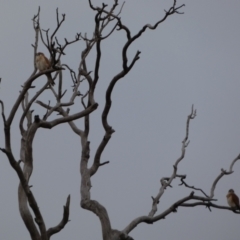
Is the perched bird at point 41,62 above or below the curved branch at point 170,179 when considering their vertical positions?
above

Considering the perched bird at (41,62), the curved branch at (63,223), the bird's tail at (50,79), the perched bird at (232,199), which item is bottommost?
the curved branch at (63,223)

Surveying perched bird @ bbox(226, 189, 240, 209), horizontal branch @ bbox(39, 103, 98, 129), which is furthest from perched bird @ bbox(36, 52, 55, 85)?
perched bird @ bbox(226, 189, 240, 209)

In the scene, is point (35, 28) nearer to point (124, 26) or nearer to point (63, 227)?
point (124, 26)

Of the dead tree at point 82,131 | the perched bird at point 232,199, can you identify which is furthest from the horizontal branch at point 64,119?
the perched bird at point 232,199

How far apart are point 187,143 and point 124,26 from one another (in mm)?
3183

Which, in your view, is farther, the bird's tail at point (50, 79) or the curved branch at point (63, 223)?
the bird's tail at point (50, 79)

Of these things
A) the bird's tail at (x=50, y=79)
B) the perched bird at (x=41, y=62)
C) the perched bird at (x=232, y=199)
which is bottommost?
the perched bird at (x=232, y=199)

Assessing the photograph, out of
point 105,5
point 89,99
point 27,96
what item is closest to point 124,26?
point 105,5

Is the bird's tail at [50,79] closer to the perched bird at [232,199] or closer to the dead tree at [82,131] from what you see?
the dead tree at [82,131]

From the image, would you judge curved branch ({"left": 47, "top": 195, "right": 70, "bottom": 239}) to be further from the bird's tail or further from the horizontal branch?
the bird's tail

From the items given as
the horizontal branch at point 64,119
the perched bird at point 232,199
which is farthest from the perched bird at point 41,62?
the perched bird at point 232,199

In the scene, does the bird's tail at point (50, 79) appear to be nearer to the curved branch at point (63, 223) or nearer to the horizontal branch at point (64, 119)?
the horizontal branch at point (64, 119)

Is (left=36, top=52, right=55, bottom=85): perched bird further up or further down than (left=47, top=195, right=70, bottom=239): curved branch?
further up

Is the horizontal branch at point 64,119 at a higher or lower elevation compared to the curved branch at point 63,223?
higher
